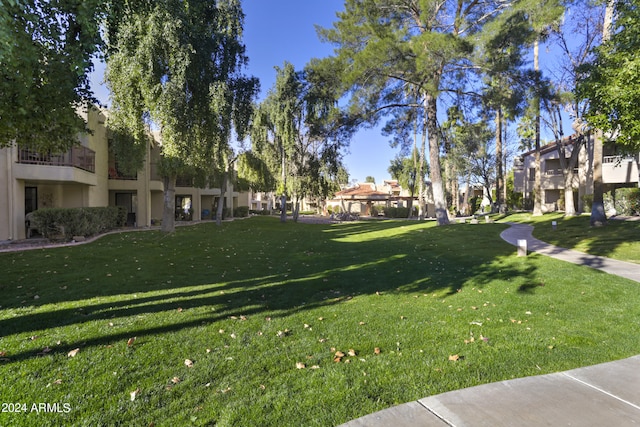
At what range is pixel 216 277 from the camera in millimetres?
8008

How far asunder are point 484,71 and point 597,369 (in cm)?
1550

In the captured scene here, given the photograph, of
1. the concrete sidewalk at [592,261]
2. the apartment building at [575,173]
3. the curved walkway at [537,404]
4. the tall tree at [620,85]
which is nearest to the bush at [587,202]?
the apartment building at [575,173]

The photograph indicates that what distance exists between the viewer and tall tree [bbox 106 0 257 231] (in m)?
13.6

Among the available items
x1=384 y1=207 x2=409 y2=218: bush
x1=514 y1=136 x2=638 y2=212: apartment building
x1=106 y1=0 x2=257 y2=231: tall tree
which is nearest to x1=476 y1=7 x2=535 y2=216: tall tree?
x1=514 y1=136 x2=638 y2=212: apartment building

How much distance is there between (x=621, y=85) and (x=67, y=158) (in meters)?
20.4

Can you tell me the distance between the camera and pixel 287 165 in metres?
29.1

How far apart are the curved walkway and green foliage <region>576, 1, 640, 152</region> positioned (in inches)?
244

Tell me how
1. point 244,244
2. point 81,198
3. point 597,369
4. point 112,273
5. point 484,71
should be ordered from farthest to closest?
point 81,198
point 484,71
point 244,244
point 112,273
point 597,369

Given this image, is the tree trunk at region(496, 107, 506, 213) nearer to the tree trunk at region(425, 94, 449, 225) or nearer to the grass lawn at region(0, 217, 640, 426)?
the tree trunk at region(425, 94, 449, 225)

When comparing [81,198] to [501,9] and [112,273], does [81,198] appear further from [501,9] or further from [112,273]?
[501,9]

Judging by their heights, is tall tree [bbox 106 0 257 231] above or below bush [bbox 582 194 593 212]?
above

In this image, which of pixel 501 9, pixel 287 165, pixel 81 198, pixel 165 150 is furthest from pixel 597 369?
pixel 287 165

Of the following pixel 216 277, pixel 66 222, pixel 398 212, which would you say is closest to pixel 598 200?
pixel 216 277

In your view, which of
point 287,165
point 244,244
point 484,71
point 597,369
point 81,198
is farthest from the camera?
point 287,165
